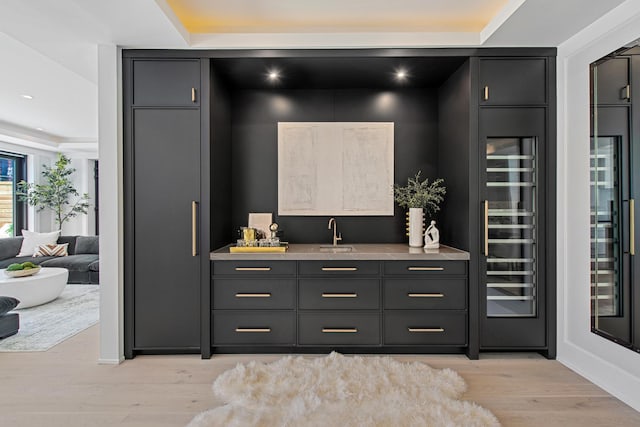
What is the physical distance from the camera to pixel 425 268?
3.07 metres

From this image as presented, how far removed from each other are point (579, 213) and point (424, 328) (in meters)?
1.52

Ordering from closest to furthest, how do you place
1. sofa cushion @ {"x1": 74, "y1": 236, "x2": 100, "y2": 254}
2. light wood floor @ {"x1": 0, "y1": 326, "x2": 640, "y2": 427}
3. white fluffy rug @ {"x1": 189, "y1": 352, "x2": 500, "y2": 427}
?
white fluffy rug @ {"x1": 189, "y1": 352, "x2": 500, "y2": 427}, light wood floor @ {"x1": 0, "y1": 326, "x2": 640, "y2": 427}, sofa cushion @ {"x1": 74, "y1": 236, "x2": 100, "y2": 254}

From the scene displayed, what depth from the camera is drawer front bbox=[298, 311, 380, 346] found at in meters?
3.07

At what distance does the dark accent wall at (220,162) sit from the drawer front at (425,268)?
1540mm

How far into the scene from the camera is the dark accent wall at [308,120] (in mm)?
3725

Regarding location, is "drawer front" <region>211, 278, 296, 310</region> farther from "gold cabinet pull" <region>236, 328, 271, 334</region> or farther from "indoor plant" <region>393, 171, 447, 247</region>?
"indoor plant" <region>393, 171, 447, 247</region>

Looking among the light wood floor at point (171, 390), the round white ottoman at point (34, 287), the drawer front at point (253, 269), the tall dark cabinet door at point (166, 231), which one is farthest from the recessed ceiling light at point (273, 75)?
the round white ottoman at point (34, 287)

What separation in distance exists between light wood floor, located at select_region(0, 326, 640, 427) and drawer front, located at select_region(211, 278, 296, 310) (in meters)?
0.44

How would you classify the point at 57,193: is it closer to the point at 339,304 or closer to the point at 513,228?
the point at 339,304

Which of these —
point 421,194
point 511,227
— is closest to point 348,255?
point 421,194

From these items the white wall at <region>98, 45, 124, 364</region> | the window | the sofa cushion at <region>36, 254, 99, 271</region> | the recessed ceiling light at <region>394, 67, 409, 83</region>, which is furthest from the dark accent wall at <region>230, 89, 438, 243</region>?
the window

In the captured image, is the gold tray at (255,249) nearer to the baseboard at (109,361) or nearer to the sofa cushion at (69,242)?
the baseboard at (109,361)

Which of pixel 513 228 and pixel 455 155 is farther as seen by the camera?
pixel 455 155

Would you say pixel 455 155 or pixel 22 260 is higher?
pixel 455 155
